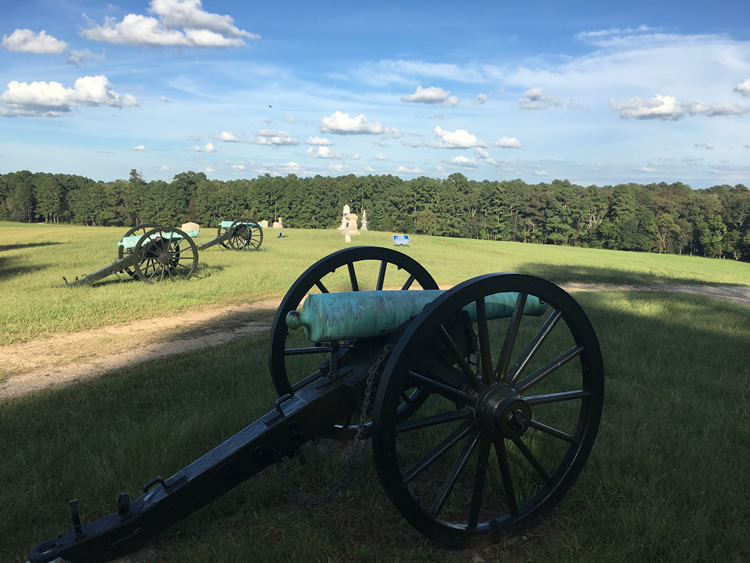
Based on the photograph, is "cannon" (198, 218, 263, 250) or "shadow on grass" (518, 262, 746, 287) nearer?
"shadow on grass" (518, 262, 746, 287)

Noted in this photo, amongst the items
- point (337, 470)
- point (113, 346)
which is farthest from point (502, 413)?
point (113, 346)

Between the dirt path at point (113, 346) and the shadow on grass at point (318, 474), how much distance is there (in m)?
0.88

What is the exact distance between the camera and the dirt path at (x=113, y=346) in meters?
6.08

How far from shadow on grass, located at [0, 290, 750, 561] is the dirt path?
88 cm

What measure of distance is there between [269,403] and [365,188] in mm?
73384

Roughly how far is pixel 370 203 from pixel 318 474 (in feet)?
237

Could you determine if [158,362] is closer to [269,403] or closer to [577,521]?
[269,403]

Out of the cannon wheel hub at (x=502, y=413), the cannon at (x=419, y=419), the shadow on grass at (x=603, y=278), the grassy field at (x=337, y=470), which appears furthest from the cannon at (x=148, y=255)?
the shadow on grass at (x=603, y=278)

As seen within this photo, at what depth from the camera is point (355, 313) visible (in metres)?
2.68

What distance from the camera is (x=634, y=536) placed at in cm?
278

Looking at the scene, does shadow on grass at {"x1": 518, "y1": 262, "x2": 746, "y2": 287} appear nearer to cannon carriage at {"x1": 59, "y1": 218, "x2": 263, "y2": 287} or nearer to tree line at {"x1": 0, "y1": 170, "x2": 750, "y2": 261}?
cannon carriage at {"x1": 59, "y1": 218, "x2": 263, "y2": 287}

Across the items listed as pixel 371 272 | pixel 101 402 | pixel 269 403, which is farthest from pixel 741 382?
pixel 371 272

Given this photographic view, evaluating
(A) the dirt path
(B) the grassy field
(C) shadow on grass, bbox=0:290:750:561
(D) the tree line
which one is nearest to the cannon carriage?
(A) the dirt path

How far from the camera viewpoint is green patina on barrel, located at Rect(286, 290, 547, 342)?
2.63 m
